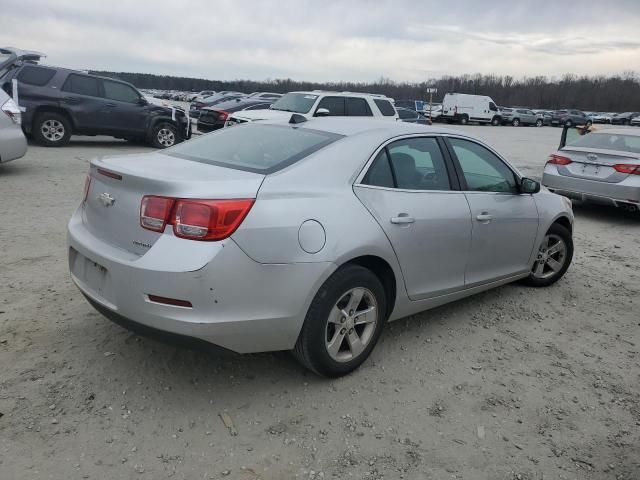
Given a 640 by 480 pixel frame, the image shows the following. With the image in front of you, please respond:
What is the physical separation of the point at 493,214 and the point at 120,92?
11.8m

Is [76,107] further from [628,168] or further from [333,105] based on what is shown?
[628,168]

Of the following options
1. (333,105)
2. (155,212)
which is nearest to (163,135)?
(333,105)

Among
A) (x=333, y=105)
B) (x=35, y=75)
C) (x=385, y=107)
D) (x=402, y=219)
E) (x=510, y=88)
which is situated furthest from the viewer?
(x=510, y=88)

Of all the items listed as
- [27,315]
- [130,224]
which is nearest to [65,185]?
[27,315]

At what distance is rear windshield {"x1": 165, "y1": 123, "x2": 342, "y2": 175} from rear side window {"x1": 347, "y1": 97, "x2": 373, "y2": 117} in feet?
30.7

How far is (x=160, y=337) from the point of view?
276cm

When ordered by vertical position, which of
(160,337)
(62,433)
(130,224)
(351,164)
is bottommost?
(62,433)

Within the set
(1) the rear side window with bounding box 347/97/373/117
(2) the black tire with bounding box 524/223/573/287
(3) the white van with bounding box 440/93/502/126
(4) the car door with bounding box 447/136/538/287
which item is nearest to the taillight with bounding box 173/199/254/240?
(4) the car door with bounding box 447/136/538/287

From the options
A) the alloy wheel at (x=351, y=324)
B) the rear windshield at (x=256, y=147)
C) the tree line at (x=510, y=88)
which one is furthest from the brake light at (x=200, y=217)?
the tree line at (x=510, y=88)

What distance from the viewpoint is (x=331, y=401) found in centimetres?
312

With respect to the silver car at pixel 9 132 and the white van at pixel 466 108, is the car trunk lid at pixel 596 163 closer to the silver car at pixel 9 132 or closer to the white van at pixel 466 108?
the silver car at pixel 9 132

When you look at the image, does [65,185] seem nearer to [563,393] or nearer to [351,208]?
[351,208]

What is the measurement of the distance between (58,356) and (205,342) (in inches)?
49.3

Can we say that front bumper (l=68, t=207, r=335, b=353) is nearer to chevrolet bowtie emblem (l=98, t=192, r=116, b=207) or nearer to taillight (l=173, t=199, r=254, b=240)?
taillight (l=173, t=199, r=254, b=240)
